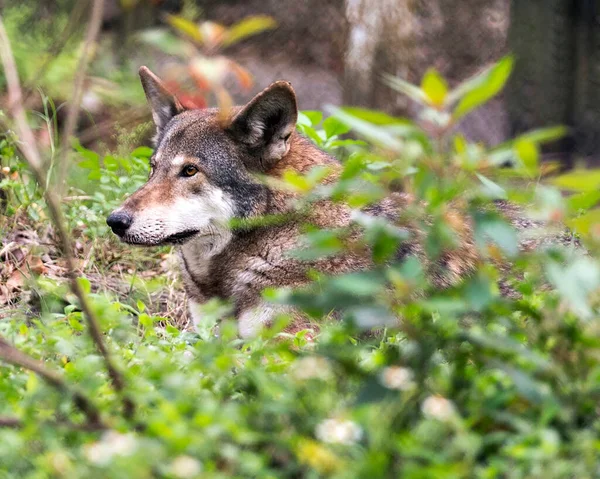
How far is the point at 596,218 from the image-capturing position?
233 cm

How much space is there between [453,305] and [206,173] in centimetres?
278

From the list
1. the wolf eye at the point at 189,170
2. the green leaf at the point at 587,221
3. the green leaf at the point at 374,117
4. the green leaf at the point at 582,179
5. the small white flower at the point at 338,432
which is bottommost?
the wolf eye at the point at 189,170

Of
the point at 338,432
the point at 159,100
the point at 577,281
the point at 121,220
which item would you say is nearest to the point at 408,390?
the point at 338,432

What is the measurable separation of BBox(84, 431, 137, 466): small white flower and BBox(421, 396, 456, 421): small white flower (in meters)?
0.74

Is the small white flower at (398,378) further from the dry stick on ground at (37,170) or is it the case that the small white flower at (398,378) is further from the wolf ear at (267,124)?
the wolf ear at (267,124)

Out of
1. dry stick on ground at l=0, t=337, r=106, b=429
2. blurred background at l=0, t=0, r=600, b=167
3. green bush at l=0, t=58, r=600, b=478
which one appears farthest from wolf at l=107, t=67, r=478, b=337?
blurred background at l=0, t=0, r=600, b=167

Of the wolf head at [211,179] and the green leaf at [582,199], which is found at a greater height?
the green leaf at [582,199]

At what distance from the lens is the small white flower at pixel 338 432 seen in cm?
226

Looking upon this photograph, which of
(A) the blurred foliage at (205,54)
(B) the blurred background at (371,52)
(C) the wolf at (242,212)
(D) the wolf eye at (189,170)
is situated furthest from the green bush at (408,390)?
(B) the blurred background at (371,52)

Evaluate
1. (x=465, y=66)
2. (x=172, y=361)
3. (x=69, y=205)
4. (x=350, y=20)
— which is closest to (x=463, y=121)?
(x=465, y=66)

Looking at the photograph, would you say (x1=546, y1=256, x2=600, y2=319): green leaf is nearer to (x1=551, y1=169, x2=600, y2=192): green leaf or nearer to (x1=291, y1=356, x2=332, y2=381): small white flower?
(x1=551, y1=169, x2=600, y2=192): green leaf

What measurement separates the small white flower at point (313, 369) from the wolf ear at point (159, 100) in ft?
10.2

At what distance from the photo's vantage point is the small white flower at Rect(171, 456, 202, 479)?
2043 millimetres

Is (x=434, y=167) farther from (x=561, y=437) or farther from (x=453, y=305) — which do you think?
(x=561, y=437)
